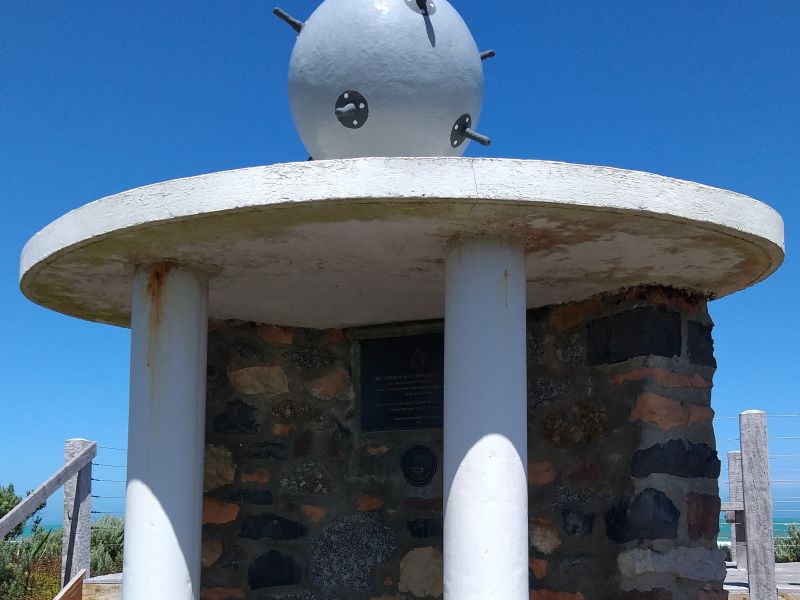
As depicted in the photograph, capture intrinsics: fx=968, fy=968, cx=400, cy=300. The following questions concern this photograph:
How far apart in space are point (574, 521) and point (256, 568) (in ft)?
5.29

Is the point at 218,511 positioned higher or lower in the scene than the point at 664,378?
lower

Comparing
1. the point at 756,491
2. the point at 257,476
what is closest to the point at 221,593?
the point at 257,476

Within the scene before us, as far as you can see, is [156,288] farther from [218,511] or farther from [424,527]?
[424,527]

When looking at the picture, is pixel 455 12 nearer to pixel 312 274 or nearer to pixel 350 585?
pixel 312 274

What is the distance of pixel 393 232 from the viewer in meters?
3.50

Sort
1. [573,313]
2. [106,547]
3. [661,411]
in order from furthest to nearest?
[106,547]
[573,313]
[661,411]

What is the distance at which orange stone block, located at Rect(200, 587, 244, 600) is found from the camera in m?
4.78

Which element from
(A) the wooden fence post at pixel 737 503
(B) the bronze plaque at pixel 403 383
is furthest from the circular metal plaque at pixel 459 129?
(A) the wooden fence post at pixel 737 503

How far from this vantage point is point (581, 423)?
4.41 meters

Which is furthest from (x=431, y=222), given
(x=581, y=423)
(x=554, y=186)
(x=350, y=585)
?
(x=350, y=585)

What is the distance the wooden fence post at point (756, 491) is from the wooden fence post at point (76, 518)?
15.4 ft

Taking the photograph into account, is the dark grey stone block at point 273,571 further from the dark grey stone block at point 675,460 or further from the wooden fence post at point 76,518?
the wooden fence post at point 76,518

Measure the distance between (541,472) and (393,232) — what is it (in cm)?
163

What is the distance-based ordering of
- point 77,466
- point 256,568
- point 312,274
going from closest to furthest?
1. point 312,274
2. point 256,568
3. point 77,466
